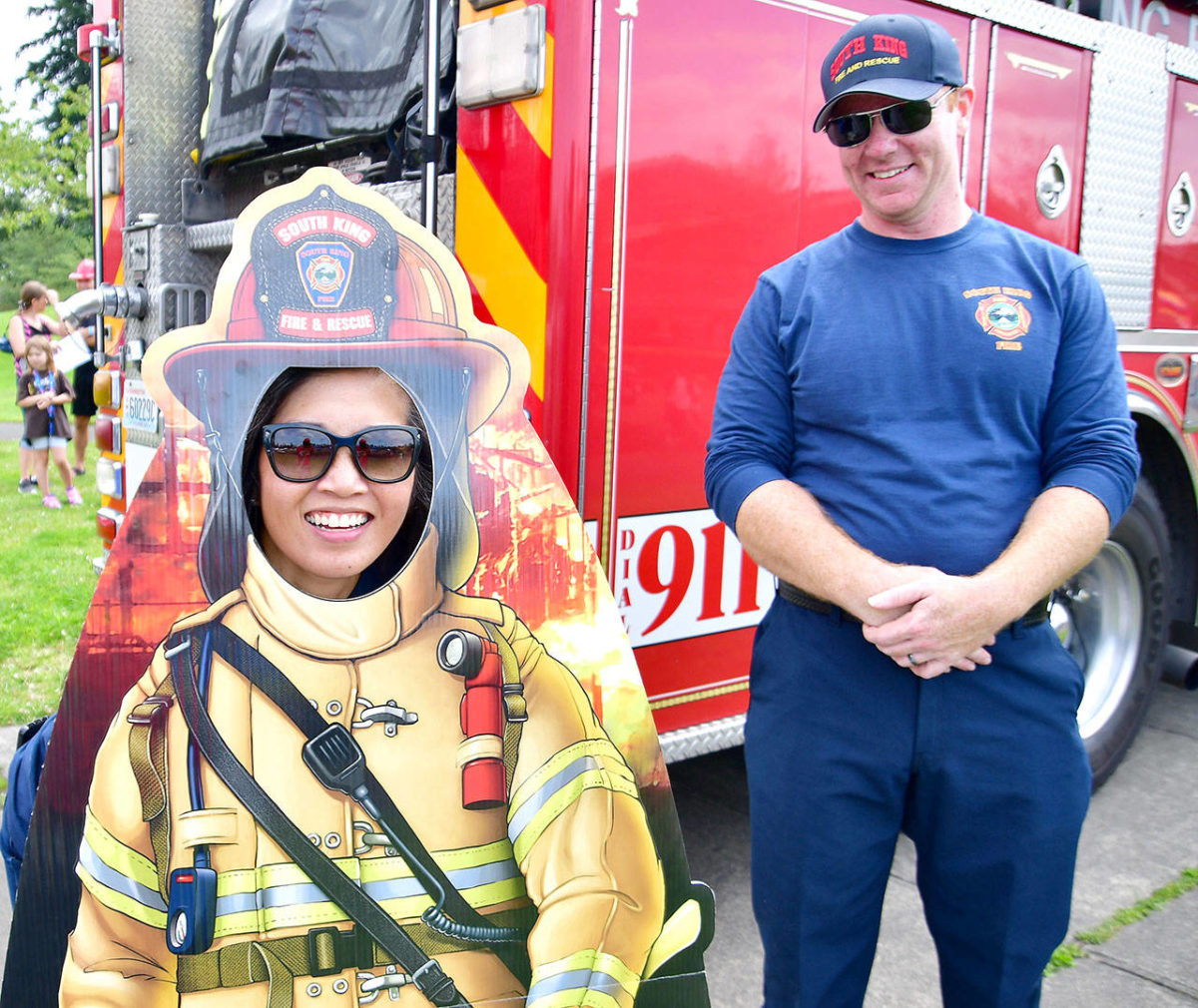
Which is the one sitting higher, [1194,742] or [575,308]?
[575,308]

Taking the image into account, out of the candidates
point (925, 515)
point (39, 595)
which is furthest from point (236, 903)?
point (39, 595)

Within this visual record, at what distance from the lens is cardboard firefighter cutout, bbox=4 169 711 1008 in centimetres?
124

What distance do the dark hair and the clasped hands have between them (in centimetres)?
64

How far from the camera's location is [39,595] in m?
5.61

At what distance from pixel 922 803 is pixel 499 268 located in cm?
138

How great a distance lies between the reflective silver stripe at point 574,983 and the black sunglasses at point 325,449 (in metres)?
0.64

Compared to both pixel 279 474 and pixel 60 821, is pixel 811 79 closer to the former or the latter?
pixel 279 474

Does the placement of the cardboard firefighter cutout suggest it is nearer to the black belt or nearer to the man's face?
the black belt

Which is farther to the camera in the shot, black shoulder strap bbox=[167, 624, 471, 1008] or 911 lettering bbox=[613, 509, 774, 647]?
911 lettering bbox=[613, 509, 774, 647]

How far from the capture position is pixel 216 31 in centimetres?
343

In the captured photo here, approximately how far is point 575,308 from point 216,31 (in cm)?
195

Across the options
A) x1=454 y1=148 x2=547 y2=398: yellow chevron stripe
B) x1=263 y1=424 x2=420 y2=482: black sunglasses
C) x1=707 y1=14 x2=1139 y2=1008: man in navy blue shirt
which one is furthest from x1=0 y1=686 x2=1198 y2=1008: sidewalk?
x1=263 y1=424 x2=420 y2=482: black sunglasses

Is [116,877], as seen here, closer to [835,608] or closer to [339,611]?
[339,611]

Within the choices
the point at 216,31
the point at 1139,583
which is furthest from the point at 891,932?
the point at 216,31
